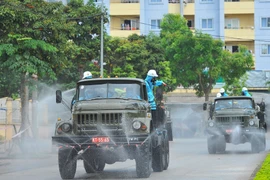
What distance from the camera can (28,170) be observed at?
2042 centimetres

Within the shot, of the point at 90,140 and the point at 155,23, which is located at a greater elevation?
the point at 155,23

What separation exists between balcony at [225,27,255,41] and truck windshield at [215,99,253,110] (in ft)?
145

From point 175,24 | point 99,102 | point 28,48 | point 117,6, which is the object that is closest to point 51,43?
point 28,48

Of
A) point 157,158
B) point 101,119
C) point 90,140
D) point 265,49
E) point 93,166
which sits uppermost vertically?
point 265,49

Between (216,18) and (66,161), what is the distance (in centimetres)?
5579

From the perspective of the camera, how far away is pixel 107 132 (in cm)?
1686

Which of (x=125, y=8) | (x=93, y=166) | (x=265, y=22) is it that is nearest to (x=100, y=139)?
(x=93, y=166)

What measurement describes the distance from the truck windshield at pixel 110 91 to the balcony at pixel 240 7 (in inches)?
2109

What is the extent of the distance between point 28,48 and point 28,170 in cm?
697

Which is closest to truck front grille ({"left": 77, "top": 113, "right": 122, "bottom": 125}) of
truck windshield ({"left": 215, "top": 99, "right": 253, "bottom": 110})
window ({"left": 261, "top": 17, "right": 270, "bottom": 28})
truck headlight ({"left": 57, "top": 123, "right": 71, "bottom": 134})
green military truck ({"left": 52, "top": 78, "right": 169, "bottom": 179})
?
green military truck ({"left": 52, "top": 78, "right": 169, "bottom": 179})

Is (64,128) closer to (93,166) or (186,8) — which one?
(93,166)

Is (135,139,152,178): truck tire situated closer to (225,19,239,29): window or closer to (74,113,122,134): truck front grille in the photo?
(74,113,122,134): truck front grille

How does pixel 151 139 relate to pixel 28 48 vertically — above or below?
below

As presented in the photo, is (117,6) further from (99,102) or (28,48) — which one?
(99,102)
